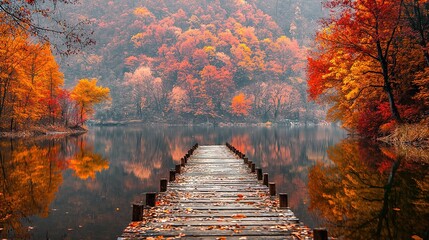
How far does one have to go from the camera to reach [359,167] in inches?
804

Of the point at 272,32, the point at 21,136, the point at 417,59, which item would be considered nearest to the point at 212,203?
the point at 417,59

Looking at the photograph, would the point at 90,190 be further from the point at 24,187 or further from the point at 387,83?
the point at 387,83

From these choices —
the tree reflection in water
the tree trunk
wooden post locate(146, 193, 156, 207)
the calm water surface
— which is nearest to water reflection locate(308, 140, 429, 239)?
the calm water surface

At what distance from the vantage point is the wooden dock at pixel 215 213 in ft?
26.1

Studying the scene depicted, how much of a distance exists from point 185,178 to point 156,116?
374 feet

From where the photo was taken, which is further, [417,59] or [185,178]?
[417,59]

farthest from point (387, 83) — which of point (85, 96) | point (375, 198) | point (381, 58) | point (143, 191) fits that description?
point (85, 96)

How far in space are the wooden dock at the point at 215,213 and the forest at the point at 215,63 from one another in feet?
20.5

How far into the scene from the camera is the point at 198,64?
13988 cm

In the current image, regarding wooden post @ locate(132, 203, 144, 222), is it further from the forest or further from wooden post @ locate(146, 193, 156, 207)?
the forest

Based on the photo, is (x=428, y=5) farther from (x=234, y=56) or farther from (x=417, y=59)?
(x=234, y=56)

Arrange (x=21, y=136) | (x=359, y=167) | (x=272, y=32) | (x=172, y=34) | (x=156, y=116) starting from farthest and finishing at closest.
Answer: (x=272, y=32) → (x=172, y=34) → (x=156, y=116) → (x=21, y=136) → (x=359, y=167)

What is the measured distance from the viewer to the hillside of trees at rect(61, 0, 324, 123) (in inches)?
5084

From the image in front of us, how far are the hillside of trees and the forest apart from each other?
0.48 metres
